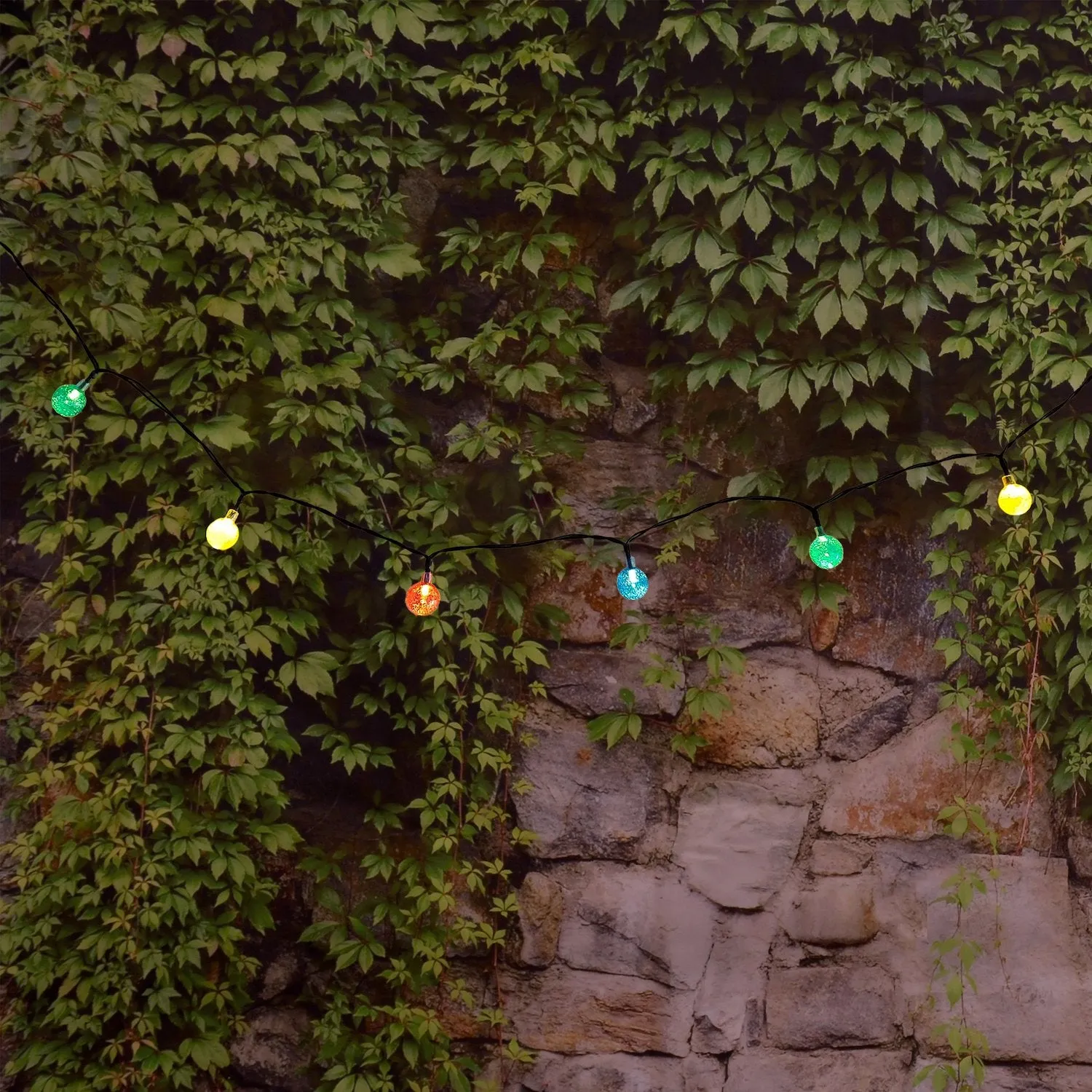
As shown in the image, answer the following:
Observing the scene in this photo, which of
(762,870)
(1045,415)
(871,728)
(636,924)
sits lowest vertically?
(636,924)

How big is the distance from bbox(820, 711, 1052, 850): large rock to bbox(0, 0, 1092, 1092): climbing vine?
97 mm

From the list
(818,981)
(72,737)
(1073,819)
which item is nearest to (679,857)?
(818,981)

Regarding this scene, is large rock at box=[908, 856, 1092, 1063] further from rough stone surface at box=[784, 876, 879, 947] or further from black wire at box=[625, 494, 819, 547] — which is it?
black wire at box=[625, 494, 819, 547]

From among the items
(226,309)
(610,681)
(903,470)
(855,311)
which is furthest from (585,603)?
(226,309)

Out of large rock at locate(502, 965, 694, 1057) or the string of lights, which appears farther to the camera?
large rock at locate(502, 965, 694, 1057)

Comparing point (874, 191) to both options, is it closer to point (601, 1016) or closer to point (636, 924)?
point (636, 924)

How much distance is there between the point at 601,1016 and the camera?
2064 millimetres

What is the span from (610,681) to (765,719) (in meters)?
0.33

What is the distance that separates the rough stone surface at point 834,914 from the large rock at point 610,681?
472 mm

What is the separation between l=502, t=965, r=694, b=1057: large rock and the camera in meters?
2.06

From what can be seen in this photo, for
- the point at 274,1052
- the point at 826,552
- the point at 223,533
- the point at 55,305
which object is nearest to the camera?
the point at 223,533

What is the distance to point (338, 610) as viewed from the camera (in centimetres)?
210

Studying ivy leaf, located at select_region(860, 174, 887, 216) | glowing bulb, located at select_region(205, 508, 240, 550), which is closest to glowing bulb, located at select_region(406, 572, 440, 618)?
glowing bulb, located at select_region(205, 508, 240, 550)

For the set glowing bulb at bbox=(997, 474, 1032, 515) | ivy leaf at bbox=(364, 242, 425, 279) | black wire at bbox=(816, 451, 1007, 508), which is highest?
ivy leaf at bbox=(364, 242, 425, 279)
